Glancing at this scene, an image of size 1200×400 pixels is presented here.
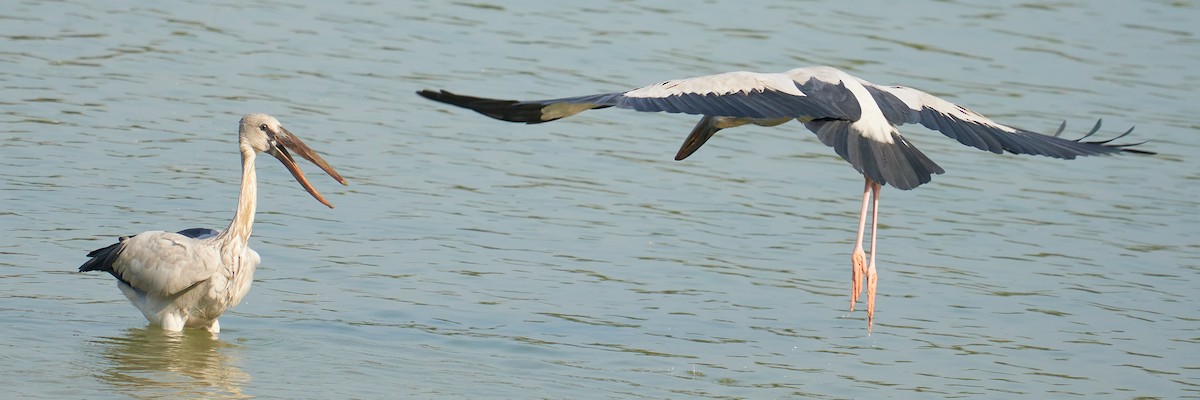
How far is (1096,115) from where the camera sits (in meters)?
15.6

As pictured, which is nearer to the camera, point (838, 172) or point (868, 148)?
point (868, 148)

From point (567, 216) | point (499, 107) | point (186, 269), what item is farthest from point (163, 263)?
point (567, 216)

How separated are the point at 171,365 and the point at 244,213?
94 cm

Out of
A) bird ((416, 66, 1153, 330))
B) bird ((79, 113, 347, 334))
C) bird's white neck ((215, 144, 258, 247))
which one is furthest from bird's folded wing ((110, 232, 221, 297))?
bird ((416, 66, 1153, 330))

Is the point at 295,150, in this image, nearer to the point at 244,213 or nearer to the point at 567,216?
the point at 244,213

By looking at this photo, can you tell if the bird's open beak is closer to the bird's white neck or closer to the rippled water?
the bird's white neck

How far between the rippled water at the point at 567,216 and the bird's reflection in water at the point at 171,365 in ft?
0.08

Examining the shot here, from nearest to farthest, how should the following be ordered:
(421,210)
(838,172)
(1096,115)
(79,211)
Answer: (79,211) → (421,210) → (838,172) → (1096,115)

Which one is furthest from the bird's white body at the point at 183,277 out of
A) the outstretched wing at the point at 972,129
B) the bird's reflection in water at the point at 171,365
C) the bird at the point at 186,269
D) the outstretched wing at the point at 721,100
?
the outstretched wing at the point at 972,129

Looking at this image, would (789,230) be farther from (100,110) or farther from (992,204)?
(100,110)

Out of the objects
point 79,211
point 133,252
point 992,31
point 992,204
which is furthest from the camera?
point 992,31

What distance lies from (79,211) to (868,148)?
5174mm

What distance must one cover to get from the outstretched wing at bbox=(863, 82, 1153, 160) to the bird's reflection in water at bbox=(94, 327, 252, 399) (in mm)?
3480

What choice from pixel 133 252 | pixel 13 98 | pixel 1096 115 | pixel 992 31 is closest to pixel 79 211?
pixel 133 252
